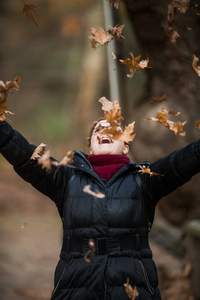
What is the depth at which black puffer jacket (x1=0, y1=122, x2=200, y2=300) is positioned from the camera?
6.51 ft

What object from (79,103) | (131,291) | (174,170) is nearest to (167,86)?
(174,170)

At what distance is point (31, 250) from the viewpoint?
7637 mm

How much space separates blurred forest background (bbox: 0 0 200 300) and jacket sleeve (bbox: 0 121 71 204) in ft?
0.86

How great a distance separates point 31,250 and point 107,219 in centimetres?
598

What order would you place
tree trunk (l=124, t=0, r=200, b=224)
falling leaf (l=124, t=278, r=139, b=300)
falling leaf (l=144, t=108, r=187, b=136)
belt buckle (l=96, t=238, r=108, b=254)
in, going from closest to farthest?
falling leaf (l=124, t=278, r=139, b=300) → belt buckle (l=96, t=238, r=108, b=254) → falling leaf (l=144, t=108, r=187, b=136) → tree trunk (l=124, t=0, r=200, b=224)

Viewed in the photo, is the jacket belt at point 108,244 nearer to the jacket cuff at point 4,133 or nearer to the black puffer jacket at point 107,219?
the black puffer jacket at point 107,219

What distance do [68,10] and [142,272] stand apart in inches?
457

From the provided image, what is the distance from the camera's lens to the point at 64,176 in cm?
230

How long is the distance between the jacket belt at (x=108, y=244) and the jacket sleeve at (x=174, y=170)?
11.6 inches

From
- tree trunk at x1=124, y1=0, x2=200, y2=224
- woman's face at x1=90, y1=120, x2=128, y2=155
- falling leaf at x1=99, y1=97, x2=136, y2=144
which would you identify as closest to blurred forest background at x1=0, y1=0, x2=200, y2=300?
tree trunk at x1=124, y1=0, x2=200, y2=224

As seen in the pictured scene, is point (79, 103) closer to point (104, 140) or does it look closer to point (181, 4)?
point (104, 140)

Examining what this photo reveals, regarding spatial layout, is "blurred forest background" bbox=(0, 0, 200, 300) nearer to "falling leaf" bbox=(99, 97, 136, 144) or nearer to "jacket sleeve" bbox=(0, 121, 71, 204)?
"jacket sleeve" bbox=(0, 121, 71, 204)

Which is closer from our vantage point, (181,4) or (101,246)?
(101,246)

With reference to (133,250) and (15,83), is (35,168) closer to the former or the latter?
(15,83)
